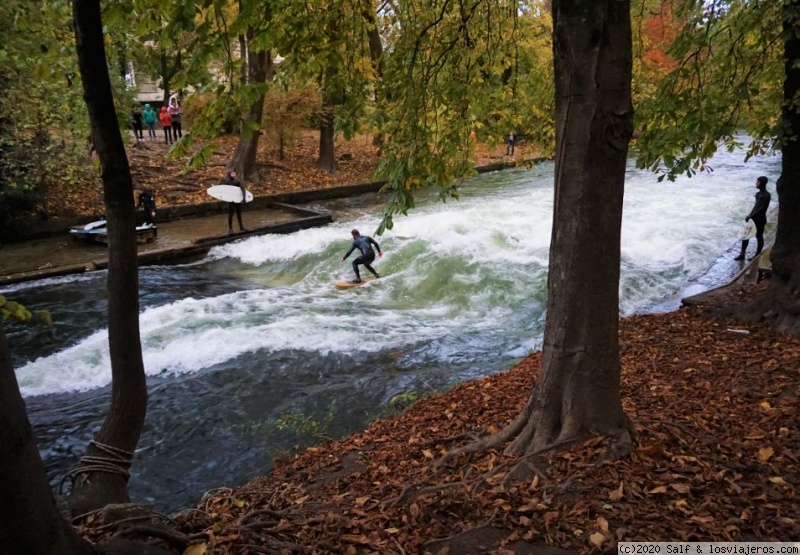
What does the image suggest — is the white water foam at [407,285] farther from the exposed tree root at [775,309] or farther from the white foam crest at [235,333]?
the exposed tree root at [775,309]

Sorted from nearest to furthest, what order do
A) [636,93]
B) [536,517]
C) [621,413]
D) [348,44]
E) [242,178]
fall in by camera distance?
[536,517] < [621,413] < [348,44] < [636,93] < [242,178]

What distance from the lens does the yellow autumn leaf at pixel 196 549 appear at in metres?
2.74

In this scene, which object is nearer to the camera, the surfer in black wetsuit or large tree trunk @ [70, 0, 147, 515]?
large tree trunk @ [70, 0, 147, 515]

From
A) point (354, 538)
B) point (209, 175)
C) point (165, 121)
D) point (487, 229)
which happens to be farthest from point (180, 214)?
point (354, 538)

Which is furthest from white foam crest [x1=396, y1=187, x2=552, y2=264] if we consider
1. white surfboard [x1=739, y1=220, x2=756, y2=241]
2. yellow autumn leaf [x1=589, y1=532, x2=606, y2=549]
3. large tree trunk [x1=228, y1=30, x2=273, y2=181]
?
yellow autumn leaf [x1=589, y1=532, x2=606, y2=549]

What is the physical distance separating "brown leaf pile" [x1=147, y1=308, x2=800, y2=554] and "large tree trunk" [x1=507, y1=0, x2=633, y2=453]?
294 millimetres

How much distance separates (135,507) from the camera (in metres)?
2.98

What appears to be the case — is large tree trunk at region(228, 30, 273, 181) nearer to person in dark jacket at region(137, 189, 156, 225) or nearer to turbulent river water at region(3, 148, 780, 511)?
person in dark jacket at region(137, 189, 156, 225)

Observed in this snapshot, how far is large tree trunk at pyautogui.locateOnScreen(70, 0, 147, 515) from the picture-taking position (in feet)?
10.7

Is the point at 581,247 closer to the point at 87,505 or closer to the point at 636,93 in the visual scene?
the point at 87,505

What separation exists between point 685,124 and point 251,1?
15.5ft

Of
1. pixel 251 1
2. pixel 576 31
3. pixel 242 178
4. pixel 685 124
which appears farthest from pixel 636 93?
pixel 242 178

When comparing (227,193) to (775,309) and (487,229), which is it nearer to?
(487,229)

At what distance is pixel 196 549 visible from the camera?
2777 mm
